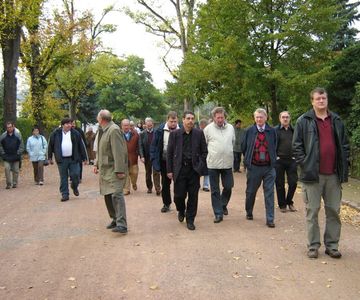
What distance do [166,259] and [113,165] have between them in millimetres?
2211

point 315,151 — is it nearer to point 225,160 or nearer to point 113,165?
point 225,160

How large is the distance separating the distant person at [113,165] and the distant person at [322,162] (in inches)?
113

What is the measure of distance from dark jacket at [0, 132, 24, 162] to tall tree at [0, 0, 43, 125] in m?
7.11

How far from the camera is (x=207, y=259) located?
20.4 feet

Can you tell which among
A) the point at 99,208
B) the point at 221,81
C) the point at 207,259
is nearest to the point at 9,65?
the point at 221,81

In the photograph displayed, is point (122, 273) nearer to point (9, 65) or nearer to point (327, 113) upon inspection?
point (327, 113)

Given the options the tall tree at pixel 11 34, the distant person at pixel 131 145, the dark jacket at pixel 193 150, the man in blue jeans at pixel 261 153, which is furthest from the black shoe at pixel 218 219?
the tall tree at pixel 11 34

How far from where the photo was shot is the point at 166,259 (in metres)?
6.25

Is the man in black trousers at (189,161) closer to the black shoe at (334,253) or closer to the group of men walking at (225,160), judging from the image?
the group of men walking at (225,160)

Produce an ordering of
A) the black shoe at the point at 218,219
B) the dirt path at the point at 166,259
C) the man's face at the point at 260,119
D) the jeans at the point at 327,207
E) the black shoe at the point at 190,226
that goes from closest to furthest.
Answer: the dirt path at the point at 166,259 < the jeans at the point at 327,207 < the black shoe at the point at 190,226 < the man's face at the point at 260,119 < the black shoe at the point at 218,219

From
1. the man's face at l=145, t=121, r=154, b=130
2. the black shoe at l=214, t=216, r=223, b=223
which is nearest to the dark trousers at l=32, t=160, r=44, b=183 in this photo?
the man's face at l=145, t=121, r=154, b=130

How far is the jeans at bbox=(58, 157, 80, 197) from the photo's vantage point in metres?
11.5

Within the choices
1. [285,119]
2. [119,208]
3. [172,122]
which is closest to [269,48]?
[285,119]

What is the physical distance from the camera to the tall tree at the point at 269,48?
52.2 ft
